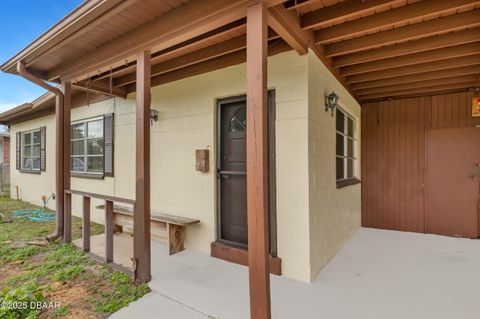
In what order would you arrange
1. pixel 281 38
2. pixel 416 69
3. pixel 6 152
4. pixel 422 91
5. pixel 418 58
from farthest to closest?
1. pixel 6 152
2. pixel 422 91
3. pixel 416 69
4. pixel 418 58
5. pixel 281 38

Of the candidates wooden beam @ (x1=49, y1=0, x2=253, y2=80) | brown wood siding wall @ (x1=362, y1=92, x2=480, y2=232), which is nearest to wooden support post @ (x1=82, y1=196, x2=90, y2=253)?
wooden beam @ (x1=49, y1=0, x2=253, y2=80)

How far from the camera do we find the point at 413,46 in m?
2.95

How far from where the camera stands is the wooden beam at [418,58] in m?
3.03

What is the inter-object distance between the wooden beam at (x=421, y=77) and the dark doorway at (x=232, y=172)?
2.33 meters

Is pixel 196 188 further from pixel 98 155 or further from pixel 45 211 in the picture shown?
pixel 45 211

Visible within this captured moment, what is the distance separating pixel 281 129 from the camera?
291cm

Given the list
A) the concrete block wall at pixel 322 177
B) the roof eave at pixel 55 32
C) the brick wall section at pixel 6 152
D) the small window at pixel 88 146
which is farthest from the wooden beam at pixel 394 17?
the brick wall section at pixel 6 152

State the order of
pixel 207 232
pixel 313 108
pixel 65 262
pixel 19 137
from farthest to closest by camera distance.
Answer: pixel 19 137 < pixel 207 232 < pixel 65 262 < pixel 313 108

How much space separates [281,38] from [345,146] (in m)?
2.32

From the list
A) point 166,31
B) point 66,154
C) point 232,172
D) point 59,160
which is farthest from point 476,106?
point 59,160

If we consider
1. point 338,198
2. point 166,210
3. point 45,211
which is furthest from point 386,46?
point 45,211

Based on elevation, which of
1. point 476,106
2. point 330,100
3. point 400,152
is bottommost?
point 400,152

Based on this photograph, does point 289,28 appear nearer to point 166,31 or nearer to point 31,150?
point 166,31

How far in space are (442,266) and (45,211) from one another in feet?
25.3
